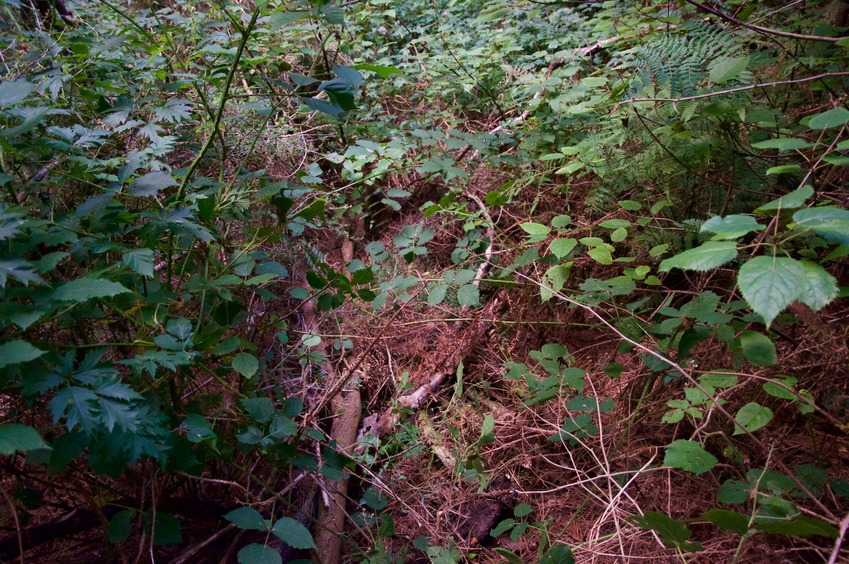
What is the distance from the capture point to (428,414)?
2.46m

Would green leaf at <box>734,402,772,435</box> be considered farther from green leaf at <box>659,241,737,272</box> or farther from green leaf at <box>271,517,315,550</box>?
green leaf at <box>271,517,315,550</box>

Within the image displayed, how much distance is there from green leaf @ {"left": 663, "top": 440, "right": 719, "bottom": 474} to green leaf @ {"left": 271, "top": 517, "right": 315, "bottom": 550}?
104cm

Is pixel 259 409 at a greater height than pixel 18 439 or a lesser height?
lesser

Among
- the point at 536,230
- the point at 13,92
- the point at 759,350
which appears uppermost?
the point at 13,92

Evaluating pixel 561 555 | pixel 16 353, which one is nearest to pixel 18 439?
pixel 16 353

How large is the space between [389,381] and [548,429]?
34.6 inches

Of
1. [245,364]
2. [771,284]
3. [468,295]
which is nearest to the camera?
[771,284]

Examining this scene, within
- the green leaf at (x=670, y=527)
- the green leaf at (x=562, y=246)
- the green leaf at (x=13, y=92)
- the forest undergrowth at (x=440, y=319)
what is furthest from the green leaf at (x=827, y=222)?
the green leaf at (x=13, y=92)

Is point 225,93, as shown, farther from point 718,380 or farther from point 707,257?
point 718,380

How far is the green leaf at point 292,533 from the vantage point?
1332 mm

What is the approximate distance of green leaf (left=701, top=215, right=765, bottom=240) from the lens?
40.1 inches

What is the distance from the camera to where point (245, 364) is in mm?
1544

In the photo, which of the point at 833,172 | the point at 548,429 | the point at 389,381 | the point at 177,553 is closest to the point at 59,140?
the point at 177,553

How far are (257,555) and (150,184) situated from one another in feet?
3.45
